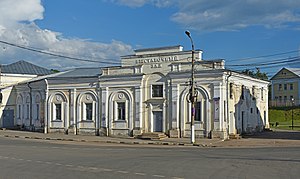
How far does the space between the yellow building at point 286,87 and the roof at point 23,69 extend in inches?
2121

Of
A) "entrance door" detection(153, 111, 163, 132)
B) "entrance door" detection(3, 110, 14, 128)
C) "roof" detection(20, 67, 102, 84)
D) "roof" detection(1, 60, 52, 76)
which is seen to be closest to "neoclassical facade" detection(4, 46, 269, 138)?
"entrance door" detection(153, 111, 163, 132)

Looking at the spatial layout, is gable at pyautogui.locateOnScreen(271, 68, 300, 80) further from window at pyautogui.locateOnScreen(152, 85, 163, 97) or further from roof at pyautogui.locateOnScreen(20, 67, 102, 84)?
window at pyautogui.locateOnScreen(152, 85, 163, 97)

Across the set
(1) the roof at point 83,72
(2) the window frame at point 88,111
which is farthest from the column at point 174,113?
(1) the roof at point 83,72

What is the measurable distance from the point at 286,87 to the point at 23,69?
206ft

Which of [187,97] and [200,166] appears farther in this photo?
[187,97]

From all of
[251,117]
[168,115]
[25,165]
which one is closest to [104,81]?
[168,115]

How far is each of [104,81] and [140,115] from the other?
5.20 meters

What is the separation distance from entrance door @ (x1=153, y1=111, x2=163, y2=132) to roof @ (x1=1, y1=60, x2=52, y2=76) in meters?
26.3

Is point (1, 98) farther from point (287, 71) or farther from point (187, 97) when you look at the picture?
point (287, 71)

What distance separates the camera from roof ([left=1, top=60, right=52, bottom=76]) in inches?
2306

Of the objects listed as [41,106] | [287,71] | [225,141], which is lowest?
[225,141]

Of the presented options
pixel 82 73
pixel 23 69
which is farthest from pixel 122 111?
pixel 23 69

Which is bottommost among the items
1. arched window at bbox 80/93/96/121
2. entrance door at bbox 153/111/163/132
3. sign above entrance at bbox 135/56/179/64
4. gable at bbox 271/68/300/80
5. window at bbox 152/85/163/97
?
entrance door at bbox 153/111/163/132

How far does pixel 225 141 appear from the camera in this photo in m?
35.2
